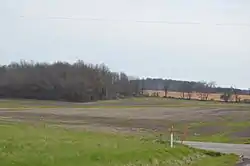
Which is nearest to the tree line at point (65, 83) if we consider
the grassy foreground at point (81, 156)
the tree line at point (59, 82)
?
the tree line at point (59, 82)

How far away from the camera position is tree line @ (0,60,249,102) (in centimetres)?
13762

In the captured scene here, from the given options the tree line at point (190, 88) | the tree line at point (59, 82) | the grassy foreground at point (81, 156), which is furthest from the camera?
the tree line at point (190, 88)

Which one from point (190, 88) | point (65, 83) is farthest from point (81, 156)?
point (190, 88)

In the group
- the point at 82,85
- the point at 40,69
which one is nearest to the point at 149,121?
the point at 82,85

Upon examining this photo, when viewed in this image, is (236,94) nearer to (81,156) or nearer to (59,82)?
(59,82)

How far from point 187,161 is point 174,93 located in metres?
163

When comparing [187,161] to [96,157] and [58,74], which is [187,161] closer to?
[96,157]

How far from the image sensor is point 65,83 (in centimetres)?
13950

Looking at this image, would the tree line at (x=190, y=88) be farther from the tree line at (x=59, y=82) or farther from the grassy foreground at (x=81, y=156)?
the grassy foreground at (x=81, y=156)

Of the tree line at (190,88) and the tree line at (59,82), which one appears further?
the tree line at (190,88)

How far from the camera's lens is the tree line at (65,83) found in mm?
137625

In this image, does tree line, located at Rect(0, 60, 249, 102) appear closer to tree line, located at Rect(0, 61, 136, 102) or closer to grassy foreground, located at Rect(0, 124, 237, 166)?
tree line, located at Rect(0, 61, 136, 102)

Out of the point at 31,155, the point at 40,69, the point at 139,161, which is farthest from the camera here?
the point at 40,69

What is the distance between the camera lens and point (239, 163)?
72.8 feet
